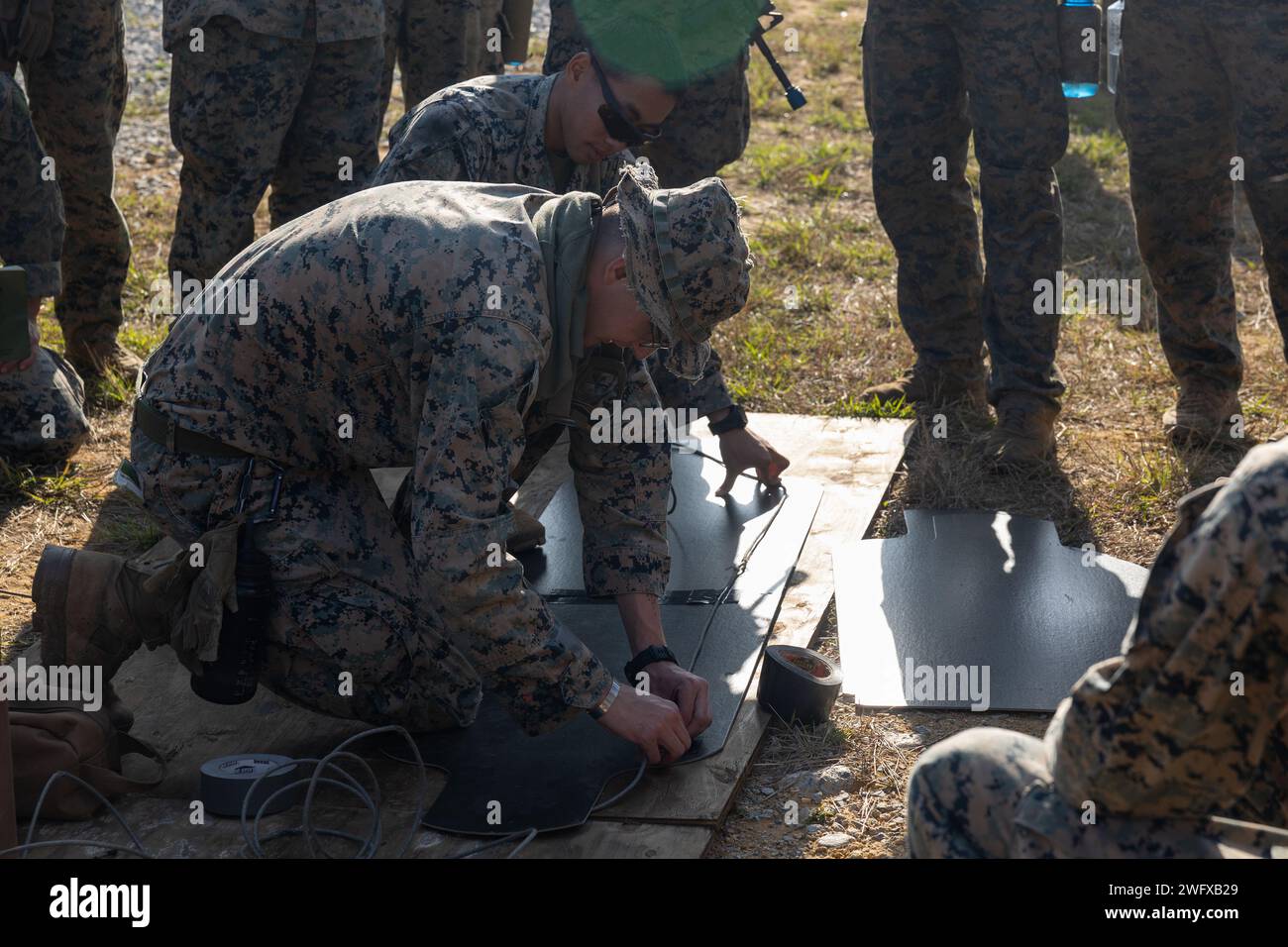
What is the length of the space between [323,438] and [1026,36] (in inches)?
94.3

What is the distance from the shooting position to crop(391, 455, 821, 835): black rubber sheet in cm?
256

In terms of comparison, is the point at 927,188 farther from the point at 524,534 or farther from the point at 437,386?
the point at 437,386

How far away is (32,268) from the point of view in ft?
13.1

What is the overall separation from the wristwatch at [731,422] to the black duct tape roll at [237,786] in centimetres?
154

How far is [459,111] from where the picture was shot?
3.26 meters

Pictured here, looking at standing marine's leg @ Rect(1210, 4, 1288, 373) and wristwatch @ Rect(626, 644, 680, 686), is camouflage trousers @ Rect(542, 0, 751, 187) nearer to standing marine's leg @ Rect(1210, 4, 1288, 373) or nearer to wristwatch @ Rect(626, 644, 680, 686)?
standing marine's leg @ Rect(1210, 4, 1288, 373)

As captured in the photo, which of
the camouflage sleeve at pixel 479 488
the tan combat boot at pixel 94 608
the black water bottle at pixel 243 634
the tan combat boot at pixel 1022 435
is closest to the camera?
the camouflage sleeve at pixel 479 488

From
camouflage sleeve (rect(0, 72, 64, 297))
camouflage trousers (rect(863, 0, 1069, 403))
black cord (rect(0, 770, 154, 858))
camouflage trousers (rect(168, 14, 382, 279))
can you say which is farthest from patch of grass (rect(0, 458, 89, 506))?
camouflage trousers (rect(863, 0, 1069, 403))

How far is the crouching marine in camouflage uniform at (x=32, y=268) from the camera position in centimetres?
396

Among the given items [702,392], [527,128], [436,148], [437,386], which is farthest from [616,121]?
[437,386]

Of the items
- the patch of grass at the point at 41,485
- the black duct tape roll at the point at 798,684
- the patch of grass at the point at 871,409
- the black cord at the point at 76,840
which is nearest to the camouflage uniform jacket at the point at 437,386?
the black duct tape roll at the point at 798,684

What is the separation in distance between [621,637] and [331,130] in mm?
2047

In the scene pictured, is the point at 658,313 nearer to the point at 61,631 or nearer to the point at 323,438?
the point at 323,438

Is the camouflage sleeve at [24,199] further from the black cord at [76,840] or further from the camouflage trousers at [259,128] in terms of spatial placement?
the black cord at [76,840]
